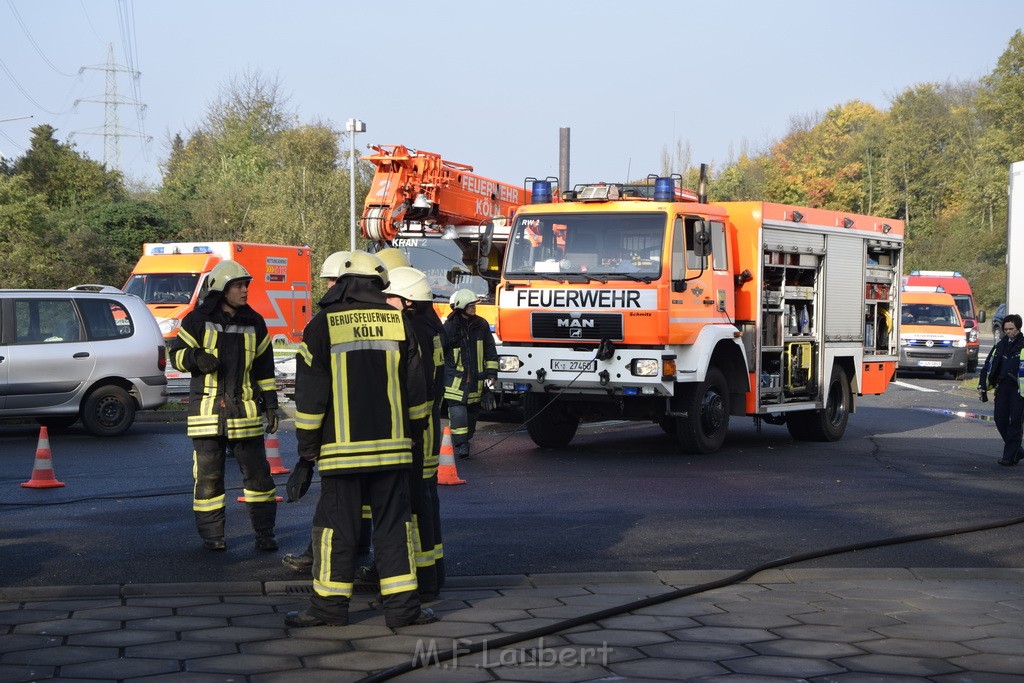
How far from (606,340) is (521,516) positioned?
4.09 m

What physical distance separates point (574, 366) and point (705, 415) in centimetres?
164

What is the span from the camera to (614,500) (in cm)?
1046

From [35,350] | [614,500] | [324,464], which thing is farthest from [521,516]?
[35,350]

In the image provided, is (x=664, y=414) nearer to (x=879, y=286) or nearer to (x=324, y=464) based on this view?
(x=879, y=286)

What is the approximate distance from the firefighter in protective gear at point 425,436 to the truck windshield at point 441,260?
11.3 meters

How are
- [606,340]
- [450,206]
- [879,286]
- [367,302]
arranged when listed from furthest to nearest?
[450,206] < [879,286] < [606,340] < [367,302]

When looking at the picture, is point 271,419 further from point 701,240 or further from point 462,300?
point 701,240

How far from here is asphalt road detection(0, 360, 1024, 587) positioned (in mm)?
7859

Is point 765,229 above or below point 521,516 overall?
above

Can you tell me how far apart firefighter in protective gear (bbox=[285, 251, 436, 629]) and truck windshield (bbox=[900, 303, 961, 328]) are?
27.8 metres

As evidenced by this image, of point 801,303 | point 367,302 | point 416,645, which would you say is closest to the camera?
point 416,645

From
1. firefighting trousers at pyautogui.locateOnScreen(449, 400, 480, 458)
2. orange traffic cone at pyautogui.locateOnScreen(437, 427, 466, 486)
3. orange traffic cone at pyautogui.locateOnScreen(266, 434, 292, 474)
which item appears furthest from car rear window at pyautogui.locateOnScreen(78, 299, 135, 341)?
orange traffic cone at pyautogui.locateOnScreen(437, 427, 466, 486)

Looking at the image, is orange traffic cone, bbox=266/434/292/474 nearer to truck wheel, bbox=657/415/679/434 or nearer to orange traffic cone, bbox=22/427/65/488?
A: orange traffic cone, bbox=22/427/65/488

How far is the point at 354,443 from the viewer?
241 inches
